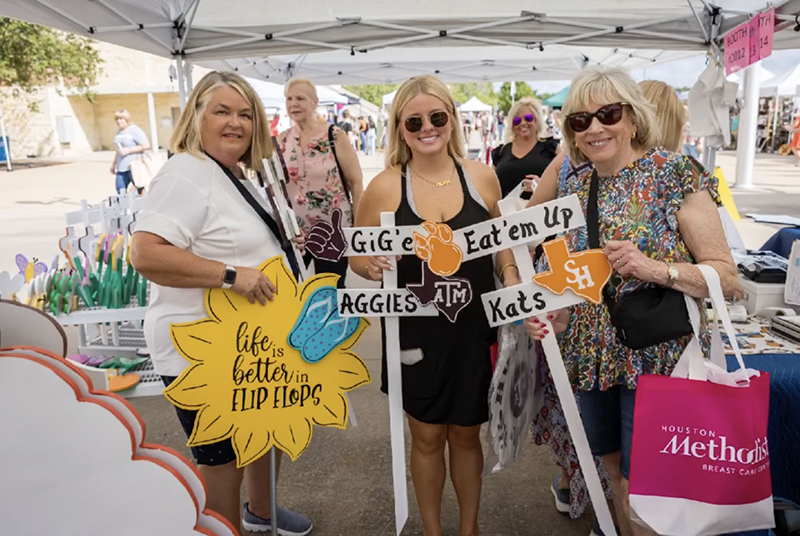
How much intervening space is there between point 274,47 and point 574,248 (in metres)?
4.30

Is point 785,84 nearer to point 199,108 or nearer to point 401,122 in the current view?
point 401,122

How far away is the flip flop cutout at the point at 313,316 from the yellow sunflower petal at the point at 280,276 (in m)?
0.06

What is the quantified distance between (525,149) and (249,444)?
10.9 ft

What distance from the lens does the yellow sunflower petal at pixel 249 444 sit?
1.73 m

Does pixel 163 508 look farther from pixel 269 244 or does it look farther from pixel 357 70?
pixel 357 70

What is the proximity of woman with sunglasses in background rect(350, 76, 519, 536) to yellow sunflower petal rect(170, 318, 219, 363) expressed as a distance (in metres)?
0.51

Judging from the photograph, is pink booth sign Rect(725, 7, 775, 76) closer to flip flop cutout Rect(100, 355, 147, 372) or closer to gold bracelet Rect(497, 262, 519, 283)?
gold bracelet Rect(497, 262, 519, 283)

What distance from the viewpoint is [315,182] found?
3.92 meters

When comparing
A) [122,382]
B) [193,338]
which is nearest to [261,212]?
[193,338]

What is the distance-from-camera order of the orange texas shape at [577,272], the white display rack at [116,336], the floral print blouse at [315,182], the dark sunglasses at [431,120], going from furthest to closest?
the floral print blouse at [315,182] → the white display rack at [116,336] → the dark sunglasses at [431,120] → the orange texas shape at [577,272]

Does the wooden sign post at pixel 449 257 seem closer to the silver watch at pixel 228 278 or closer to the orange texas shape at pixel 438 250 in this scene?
the orange texas shape at pixel 438 250

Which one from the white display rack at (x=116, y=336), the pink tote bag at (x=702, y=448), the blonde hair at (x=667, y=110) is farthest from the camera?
the white display rack at (x=116, y=336)

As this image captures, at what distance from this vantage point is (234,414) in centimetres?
172

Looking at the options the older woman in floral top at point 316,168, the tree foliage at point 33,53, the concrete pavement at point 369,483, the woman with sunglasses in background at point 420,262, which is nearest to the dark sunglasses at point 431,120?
the woman with sunglasses in background at point 420,262
